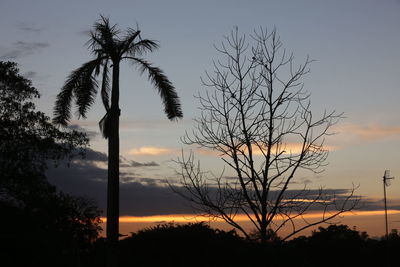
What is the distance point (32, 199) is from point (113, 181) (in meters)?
15.0

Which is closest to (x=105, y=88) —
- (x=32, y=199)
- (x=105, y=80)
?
(x=105, y=80)

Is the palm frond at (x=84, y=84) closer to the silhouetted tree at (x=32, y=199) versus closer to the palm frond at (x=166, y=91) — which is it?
the palm frond at (x=166, y=91)

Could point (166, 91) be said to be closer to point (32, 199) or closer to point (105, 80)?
point (105, 80)

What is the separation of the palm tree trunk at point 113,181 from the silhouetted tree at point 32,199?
40.3ft

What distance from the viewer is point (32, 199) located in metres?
33.3

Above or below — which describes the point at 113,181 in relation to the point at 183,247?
above

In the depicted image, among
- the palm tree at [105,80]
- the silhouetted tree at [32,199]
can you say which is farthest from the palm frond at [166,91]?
the silhouetted tree at [32,199]

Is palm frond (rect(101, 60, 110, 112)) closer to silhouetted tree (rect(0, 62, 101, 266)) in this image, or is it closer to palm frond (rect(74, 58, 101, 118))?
palm frond (rect(74, 58, 101, 118))

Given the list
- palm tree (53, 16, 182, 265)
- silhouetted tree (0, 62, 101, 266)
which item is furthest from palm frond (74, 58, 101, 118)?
silhouetted tree (0, 62, 101, 266)

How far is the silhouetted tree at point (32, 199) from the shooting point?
102 ft

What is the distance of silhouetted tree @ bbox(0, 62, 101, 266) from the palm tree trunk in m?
12.3

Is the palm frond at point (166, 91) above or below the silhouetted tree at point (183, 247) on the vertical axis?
above

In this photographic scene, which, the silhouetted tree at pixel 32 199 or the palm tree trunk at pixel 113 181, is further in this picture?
the silhouetted tree at pixel 32 199

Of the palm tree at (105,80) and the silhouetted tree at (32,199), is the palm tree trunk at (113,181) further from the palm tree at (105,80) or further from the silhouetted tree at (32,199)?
the silhouetted tree at (32,199)
